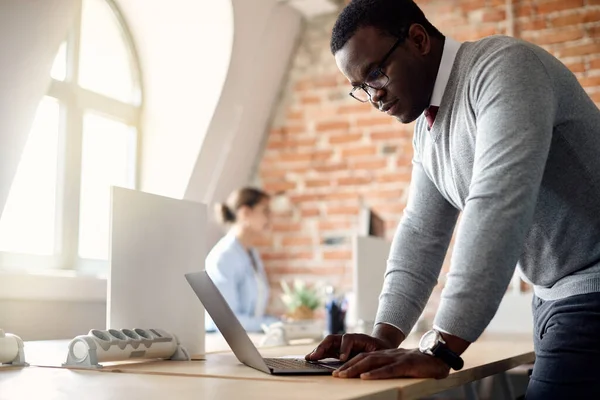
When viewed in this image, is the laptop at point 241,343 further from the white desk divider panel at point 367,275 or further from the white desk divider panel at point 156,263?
the white desk divider panel at point 367,275

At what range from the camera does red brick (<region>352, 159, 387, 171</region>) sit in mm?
4917

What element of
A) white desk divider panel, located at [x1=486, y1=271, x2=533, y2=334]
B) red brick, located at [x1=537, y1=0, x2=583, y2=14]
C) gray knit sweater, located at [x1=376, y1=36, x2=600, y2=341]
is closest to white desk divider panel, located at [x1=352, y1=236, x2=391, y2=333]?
white desk divider panel, located at [x1=486, y1=271, x2=533, y2=334]

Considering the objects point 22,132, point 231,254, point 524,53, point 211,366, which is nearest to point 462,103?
point 524,53

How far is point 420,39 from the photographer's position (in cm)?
161

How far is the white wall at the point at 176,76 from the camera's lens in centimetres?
449

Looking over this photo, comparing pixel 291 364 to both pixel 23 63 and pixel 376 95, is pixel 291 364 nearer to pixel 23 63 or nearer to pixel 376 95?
pixel 376 95

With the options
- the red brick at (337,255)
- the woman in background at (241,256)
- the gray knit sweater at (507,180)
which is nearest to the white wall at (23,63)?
the woman in background at (241,256)

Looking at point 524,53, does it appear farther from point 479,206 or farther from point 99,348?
point 99,348

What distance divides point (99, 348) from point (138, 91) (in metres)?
3.32

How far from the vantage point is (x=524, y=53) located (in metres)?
1.42

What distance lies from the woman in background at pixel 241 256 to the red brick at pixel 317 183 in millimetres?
549

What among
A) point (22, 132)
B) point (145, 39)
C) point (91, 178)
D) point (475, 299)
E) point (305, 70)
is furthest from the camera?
point (305, 70)

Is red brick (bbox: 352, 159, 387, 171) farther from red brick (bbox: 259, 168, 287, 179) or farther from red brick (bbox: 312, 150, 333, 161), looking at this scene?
red brick (bbox: 259, 168, 287, 179)

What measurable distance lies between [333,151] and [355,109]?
32 centimetres
